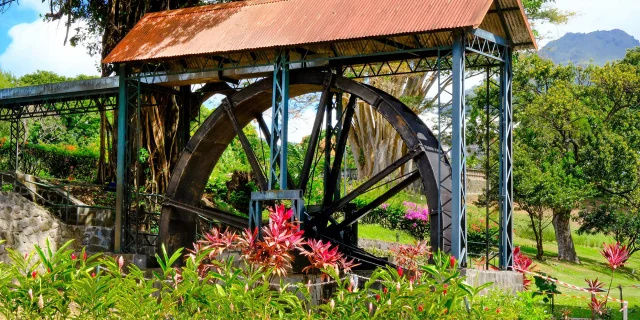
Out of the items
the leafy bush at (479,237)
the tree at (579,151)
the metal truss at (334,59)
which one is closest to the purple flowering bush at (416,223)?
the leafy bush at (479,237)

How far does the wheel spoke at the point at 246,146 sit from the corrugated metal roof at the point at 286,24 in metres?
1.44

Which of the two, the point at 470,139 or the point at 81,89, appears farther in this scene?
the point at 470,139

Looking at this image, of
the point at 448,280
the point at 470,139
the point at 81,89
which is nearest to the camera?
the point at 448,280

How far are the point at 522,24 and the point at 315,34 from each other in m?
3.46

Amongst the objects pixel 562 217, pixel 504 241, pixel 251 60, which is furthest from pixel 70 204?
pixel 562 217

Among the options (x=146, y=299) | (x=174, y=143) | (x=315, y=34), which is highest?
(x=315, y=34)

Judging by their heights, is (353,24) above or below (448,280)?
above

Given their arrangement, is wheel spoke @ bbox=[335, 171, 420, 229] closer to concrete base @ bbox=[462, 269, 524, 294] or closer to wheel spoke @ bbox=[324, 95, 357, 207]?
wheel spoke @ bbox=[324, 95, 357, 207]

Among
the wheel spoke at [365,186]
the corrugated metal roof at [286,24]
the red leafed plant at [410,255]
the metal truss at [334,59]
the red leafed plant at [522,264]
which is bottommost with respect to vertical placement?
the red leafed plant at [522,264]

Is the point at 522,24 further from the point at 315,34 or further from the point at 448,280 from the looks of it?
the point at 448,280

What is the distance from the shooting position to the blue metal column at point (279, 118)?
53.1ft

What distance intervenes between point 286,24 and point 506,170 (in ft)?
14.9

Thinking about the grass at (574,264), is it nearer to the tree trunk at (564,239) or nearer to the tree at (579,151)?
the tree trunk at (564,239)

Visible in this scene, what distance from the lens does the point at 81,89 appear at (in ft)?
64.0
